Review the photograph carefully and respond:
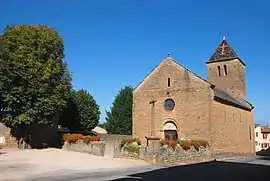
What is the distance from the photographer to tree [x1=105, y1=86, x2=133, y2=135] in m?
48.8

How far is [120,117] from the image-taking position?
161ft

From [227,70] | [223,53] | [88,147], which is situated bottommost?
[88,147]

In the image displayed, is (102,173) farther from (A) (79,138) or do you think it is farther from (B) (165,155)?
(A) (79,138)

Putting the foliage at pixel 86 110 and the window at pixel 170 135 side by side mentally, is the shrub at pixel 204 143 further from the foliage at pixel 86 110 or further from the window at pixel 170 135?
the foliage at pixel 86 110

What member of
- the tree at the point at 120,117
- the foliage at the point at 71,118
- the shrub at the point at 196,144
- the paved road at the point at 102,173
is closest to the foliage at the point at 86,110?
the foliage at the point at 71,118

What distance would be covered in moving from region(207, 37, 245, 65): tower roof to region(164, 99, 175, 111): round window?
1366 cm

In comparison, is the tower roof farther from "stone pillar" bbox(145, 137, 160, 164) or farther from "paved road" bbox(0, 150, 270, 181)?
"paved road" bbox(0, 150, 270, 181)

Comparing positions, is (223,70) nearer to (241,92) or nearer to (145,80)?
(241,92)

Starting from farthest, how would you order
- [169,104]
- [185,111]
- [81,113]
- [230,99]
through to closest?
[81,113] < [230,99] < [169,104] < [185,111]

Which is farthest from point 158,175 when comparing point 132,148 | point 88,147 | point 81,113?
point 81,113

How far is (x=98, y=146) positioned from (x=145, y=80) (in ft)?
42.3

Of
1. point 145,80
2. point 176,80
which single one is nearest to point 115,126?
point 145,80

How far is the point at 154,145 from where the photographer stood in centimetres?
2405

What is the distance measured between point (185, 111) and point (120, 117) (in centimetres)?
1685
